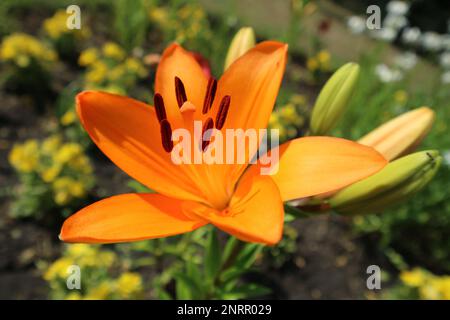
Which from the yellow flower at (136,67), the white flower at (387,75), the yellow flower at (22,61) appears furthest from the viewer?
the white flower at (387,75)

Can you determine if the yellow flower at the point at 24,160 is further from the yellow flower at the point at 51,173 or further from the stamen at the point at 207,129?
the stamen at the point at 207,129

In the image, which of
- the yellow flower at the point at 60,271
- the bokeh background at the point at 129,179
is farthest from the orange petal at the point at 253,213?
the yellow flower at the point at 60,271

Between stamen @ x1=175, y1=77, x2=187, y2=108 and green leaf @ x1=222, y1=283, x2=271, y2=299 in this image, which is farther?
green leaf @ x1=222, y1=283, x2=271, y2=299

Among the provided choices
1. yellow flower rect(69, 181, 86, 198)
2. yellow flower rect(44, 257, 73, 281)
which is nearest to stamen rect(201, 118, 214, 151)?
yellow flower rect(44, 257, 73, 281)

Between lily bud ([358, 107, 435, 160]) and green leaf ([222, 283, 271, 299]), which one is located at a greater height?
lily bud ([358, 107, 435, 160])

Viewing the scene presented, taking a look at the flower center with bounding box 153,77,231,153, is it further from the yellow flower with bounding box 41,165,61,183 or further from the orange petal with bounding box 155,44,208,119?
the yellow flower with bounding box 41,165,61,183

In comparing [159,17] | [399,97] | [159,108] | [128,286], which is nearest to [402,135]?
[159,108]

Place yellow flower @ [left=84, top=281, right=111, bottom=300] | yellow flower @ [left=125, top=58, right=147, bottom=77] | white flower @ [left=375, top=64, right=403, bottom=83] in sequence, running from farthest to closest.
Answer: white flower @ [left=375, top=64, right=403, bottom=83]
yellow flower @ [left=125, top=58, right=147, bottom=77]
yellow flower @ [left=84, top=281, right=111, bottom=300]
